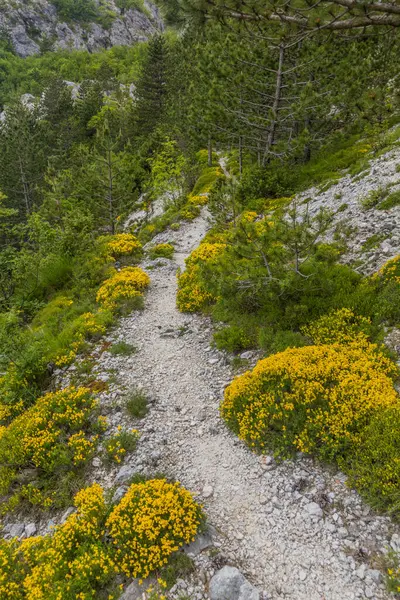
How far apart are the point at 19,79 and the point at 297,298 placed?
13476 centimetres

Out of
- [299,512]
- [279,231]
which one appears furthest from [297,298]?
[299,512]

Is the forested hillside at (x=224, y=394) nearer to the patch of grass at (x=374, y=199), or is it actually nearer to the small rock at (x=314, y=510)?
the small rock at (x=314, y=510)

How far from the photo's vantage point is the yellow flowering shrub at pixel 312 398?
6.81 metres

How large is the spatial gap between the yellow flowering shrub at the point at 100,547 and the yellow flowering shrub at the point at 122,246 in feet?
45.9

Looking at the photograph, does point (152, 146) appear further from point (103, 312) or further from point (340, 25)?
point (340, 25)

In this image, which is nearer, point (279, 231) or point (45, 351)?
point (279, 231)

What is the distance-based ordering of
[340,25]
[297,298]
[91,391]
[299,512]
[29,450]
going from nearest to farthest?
[299,512] < [340,25] < [29,450] < [91,391] < [297,298]

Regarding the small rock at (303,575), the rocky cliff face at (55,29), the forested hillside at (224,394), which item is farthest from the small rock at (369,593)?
the rocky cliff face at (55,29)

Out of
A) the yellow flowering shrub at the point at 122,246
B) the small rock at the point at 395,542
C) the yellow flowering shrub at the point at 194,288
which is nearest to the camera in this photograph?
the small rock at the point at 395,542

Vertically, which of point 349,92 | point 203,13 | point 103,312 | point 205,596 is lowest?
point 205,596

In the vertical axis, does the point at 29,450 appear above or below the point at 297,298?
below

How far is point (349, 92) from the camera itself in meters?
19.4

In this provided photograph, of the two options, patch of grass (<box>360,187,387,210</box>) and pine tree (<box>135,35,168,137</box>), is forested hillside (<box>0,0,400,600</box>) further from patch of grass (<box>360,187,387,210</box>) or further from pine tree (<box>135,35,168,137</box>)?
pine tree (<box>135,35,168,137</box>)

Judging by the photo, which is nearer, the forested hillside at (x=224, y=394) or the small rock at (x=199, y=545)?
the forested hillside at (x=224, y=394)
